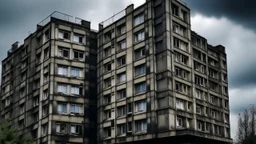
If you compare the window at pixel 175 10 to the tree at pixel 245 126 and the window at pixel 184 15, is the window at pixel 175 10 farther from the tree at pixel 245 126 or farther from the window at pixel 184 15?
the tree at pixel 245 126

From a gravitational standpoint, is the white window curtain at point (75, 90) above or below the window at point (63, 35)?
below

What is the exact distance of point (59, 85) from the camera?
73.2 metres

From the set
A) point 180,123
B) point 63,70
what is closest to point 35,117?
point 63,70

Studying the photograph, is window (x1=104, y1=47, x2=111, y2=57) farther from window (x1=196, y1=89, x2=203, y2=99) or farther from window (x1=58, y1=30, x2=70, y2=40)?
window (x1=196, y1=89, x2=203, y2=99)

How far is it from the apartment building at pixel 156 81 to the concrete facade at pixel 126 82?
157 millimetres

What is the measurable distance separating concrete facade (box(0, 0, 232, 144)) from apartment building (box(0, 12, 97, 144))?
0.18 meters

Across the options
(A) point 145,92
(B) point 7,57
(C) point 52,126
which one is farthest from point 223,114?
(B) point 7,57

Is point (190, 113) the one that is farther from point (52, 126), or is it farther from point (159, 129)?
point (52, 126)

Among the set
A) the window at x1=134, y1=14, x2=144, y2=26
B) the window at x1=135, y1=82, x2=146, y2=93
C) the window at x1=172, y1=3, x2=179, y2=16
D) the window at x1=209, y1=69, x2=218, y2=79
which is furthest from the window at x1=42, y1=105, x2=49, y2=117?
the window at x1=209, y1=69, x2=218, y2=79

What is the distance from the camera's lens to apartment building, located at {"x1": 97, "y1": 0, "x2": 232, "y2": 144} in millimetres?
64250

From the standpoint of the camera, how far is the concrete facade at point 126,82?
65.4 metres

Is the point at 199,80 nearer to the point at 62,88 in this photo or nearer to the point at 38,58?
the point at 62,88

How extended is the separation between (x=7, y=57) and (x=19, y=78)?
405 inches

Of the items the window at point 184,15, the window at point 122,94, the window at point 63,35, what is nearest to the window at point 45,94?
the window at point 63,35
